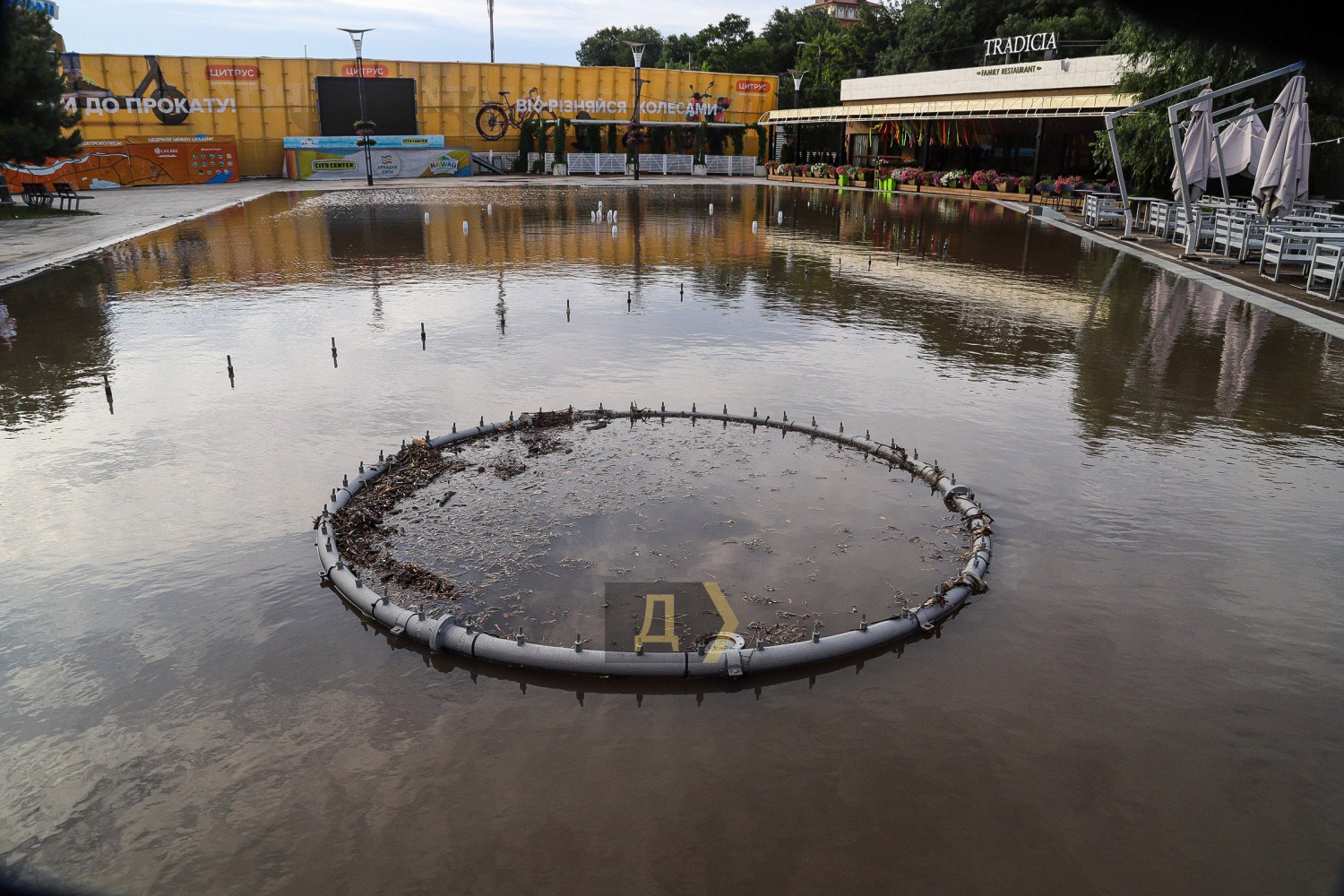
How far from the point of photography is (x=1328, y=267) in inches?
668

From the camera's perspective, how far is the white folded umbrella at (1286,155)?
18734 mm

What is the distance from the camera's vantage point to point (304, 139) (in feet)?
176

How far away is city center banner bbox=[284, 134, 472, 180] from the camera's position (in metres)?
53.7

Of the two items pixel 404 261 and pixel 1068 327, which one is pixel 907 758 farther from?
pixel 404 261

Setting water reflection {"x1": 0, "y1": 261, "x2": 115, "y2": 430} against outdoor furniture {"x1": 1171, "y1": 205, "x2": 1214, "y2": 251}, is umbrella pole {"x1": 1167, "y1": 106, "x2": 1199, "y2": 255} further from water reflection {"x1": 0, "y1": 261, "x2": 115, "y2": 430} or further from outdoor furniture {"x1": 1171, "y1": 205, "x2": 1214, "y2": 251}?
water reflection {"x1": 0, "y1": 261, "x2": 115, "y2": 430}

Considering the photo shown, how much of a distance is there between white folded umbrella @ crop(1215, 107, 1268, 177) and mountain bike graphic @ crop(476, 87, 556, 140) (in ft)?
156

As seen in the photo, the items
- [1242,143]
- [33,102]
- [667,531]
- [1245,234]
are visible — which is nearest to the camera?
[667,531]

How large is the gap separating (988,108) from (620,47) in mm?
91362

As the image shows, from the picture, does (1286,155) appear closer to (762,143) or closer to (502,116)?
(762,143)

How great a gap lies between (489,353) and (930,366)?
6.05 meters

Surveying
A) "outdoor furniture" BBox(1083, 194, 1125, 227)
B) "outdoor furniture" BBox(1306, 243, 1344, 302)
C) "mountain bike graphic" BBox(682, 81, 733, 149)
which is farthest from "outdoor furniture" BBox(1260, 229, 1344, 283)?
"mountain bike graphic" BBox(682, 81, 733, 149)

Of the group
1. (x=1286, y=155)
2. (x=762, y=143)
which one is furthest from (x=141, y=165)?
(x=1286, y=155)

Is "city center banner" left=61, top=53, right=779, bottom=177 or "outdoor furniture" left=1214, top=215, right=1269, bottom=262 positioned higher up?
"city center banner" left=61, top=53, right=779, bottom=177

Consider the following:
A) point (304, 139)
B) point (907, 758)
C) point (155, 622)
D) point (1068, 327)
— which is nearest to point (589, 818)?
point (907, 758)
